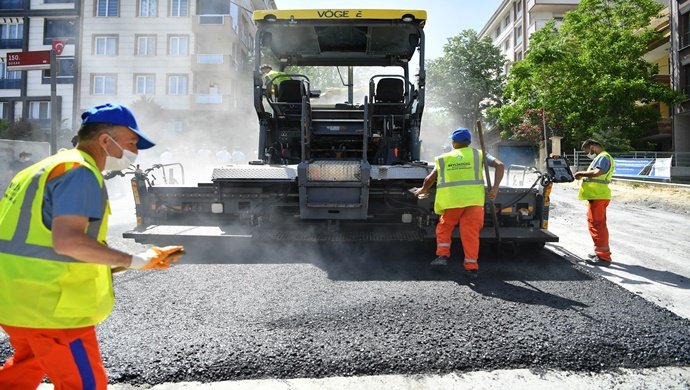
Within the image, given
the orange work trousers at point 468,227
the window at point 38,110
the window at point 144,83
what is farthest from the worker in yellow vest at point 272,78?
the window at point 38,110

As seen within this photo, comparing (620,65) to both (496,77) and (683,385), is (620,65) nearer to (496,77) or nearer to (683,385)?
(496,77)

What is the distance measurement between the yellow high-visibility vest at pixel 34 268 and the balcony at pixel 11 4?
34681mm

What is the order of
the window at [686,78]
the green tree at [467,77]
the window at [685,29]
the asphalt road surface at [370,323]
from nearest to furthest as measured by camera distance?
the asphalt road surface at [370,323] → the window at [685,29] → the window at [686,78] → the green tree at [467,77]

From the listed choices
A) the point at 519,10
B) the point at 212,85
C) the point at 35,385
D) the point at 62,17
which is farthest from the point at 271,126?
the point at 519,10

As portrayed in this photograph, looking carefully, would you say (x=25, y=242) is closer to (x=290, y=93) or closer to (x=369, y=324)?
(x=369, y=324)

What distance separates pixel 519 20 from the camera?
41.2 meters

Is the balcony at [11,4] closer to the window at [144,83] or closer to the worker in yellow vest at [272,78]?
the window at [144,83]

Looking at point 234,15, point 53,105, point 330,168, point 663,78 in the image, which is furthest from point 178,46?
point 330,168

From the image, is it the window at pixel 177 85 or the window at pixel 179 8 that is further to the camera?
the window at pixel 177 85

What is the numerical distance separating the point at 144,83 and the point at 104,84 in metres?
2.39

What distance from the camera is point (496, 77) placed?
35.5 m

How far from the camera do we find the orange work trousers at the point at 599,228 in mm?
5438

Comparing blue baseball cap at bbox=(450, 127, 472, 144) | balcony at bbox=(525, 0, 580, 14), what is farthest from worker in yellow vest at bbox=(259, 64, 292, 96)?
balcony at bbox=(525, 0, 580, 14)

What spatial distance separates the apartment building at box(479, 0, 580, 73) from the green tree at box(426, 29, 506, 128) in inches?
60.6
